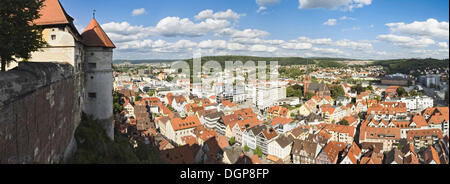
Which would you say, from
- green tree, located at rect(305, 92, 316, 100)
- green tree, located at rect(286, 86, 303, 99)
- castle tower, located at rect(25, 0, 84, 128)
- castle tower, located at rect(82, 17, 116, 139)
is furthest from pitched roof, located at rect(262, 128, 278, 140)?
green tree, located at rect(305, 92, 316, 100)

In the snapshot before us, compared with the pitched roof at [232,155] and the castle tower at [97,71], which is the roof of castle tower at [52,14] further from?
the pitched roof at [232,155]

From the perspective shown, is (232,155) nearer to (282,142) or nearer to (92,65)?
(92,65)

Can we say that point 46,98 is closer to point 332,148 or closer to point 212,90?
point 332,148

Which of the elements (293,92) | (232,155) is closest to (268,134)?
(232,155)

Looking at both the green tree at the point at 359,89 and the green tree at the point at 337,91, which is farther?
the green tree at the point at 337,91

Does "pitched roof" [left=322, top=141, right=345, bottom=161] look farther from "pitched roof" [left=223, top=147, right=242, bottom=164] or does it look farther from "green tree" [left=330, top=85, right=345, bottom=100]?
"green tree" [left=330, top=85, right=345, bottom=100]

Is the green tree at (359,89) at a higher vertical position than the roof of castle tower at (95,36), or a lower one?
lower

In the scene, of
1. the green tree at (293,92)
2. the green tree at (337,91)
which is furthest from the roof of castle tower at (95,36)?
the green tree at (337,91)
